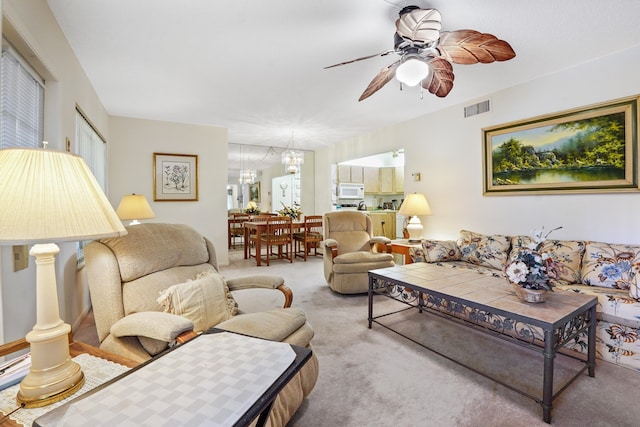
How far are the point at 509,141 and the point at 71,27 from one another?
4.35m

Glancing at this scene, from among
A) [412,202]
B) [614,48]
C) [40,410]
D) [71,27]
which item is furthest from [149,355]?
[614,48]

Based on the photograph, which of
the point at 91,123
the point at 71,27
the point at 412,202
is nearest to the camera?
the point at 71,27

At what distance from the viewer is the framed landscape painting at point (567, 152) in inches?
104

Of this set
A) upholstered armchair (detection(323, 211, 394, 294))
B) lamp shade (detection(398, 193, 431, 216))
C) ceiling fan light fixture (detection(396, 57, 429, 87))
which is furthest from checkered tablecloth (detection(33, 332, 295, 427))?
lamp shade (detection(398, 193, 431, 216))

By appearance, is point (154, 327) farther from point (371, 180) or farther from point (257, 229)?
point (371, 180)

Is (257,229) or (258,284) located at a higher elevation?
(257,229)

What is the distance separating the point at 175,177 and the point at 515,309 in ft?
16.1

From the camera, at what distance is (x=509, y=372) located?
6.57 feet

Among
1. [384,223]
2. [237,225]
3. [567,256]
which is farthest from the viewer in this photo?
[237,225]

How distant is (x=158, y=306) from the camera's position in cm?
165

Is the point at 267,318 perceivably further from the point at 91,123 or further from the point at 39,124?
the point at 91,123

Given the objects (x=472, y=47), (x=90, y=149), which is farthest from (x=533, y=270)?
(x=90, y=149)

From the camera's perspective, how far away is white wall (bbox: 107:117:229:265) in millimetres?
4527

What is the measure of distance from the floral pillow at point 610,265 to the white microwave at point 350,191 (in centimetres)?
460
